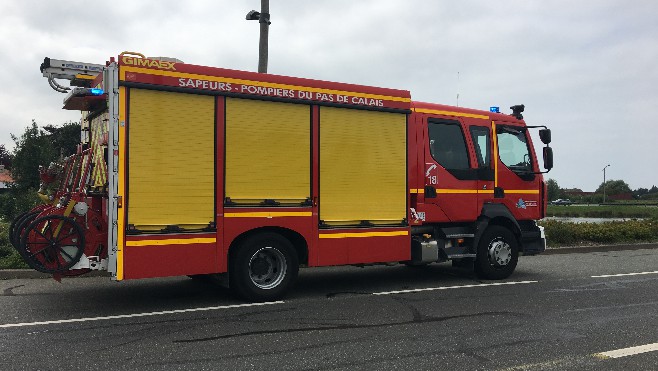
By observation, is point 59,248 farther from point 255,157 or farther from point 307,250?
point 307,250

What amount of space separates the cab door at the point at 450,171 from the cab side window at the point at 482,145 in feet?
0.57

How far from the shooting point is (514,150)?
954 cm

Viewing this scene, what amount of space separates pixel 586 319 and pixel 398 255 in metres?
2.75

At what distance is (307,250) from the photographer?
7.25 meters

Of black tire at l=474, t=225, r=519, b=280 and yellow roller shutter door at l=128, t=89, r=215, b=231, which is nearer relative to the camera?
yellow roller shutter door at l=128, t=89, r=215, b=231

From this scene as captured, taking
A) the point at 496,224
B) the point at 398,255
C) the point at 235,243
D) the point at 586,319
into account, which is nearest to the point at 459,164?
the point at 496,224

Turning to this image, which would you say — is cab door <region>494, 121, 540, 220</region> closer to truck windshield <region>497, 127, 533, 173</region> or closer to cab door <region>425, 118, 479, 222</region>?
truck windshield <region>497, 127, 533, 173</region>

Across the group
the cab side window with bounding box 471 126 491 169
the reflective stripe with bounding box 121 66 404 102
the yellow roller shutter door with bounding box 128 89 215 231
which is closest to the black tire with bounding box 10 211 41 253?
the yellow roller shutter door with bounding box 128 89 215 231

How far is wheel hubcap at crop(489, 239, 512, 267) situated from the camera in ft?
29.7

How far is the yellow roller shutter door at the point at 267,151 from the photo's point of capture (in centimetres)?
675

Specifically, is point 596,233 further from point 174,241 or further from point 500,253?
point 174,241

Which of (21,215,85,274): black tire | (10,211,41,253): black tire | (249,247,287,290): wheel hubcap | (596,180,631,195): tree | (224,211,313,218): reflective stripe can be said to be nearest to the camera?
(21,215,85,274): black tire

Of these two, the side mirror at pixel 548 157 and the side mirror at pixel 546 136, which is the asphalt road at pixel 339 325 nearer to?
the side mirror at pixel 548 157

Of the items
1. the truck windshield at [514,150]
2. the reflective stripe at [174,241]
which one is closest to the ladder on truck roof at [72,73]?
the reflective stripe at [174,241]
